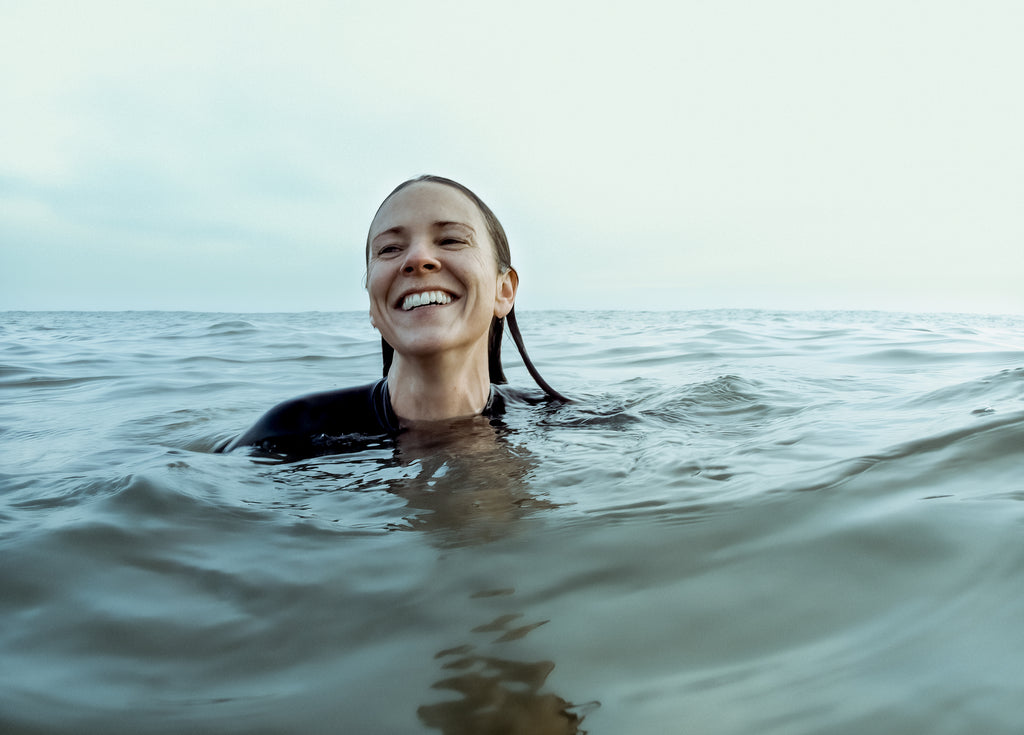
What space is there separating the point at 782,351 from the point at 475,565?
607cm

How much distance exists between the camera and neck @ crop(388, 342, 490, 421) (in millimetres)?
3164

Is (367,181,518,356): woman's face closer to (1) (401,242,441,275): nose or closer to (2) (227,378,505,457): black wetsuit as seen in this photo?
(1) (401,242,441,275): nose

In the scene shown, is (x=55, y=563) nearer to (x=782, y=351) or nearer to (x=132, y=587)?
(x=132, y=587)

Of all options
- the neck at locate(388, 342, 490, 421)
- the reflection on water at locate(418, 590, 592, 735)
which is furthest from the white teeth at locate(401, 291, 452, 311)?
the reflection on water at locate(418, 590, 592, 735)

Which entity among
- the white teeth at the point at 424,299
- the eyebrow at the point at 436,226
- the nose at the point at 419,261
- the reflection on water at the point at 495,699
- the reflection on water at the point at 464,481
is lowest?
the reflection on water at the point at 495,699

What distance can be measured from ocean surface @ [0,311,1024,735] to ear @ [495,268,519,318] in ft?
1.93

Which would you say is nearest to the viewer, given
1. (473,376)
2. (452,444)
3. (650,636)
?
(650,636)

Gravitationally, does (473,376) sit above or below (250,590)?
above

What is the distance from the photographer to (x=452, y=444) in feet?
9.49

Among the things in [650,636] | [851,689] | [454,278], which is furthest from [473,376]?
[851,689]

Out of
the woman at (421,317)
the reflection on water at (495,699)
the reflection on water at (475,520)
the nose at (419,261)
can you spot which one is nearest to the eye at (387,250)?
the woman at (421,317)

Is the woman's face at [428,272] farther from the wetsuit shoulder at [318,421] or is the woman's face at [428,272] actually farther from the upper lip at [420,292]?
the wetsuit shoulder at [318,421]

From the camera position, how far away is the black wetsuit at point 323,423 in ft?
10.1

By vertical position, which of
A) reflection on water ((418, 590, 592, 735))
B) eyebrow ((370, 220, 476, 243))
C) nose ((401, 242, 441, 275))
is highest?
eyebrow ((370, 220, 476, 243))
